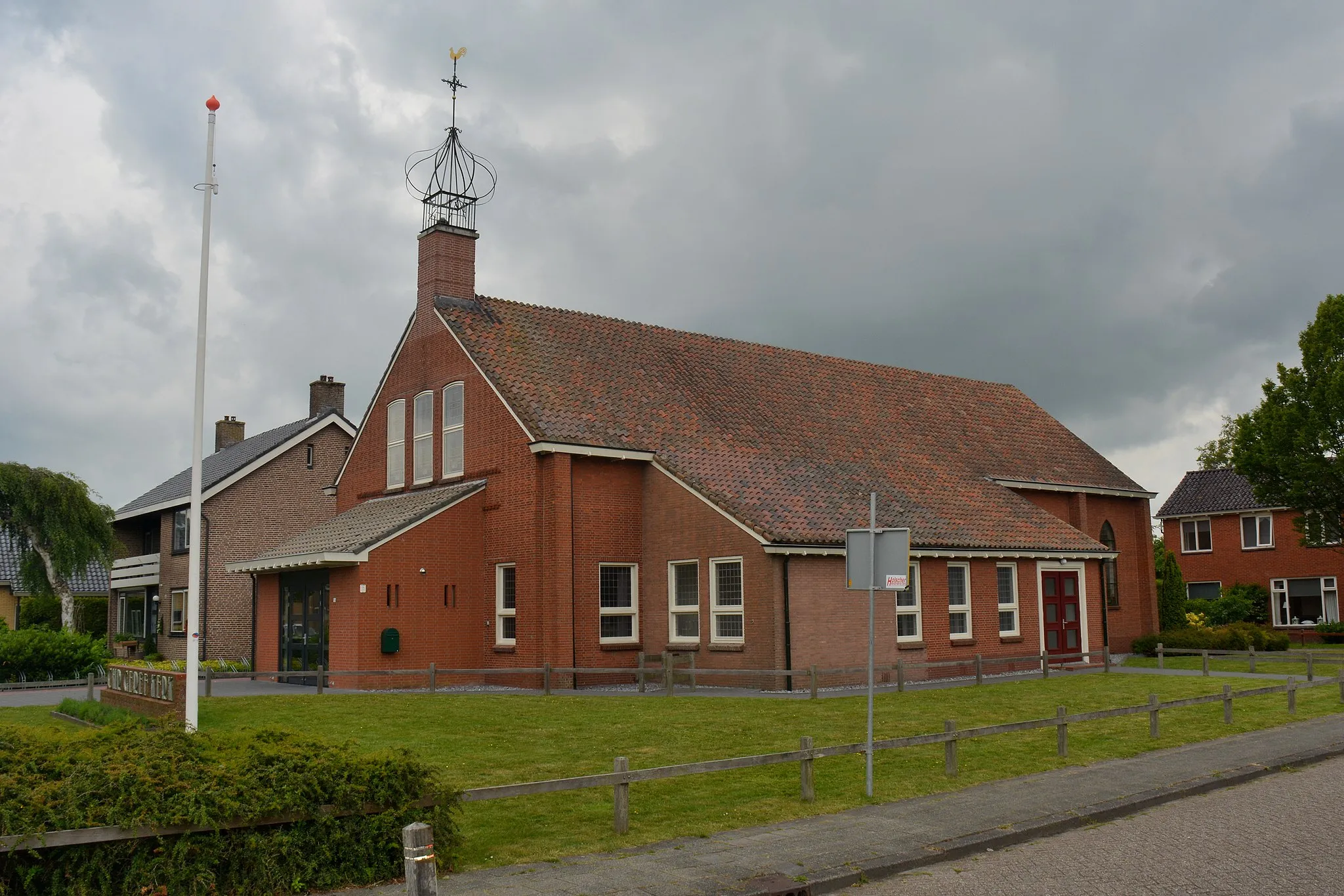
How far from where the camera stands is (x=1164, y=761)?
564 inches

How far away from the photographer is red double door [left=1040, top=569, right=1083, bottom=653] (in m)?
29.4

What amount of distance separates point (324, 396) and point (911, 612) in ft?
78.5

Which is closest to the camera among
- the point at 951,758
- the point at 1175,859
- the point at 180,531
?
the point at 1175,859

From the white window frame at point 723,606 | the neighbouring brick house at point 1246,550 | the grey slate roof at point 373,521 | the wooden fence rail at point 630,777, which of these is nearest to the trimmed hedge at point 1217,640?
the neighbouring brick house at point 1246,550

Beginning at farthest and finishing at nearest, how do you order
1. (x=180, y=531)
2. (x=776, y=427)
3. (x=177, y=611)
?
(x=180, y=531), (x=177, y=611), (x=776, y=427)

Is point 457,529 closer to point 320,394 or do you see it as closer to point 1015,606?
point 1015,606

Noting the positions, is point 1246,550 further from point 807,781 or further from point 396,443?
point 807,781

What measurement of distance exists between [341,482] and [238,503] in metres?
6.02

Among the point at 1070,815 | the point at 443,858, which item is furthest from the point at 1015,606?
the point at 443,858

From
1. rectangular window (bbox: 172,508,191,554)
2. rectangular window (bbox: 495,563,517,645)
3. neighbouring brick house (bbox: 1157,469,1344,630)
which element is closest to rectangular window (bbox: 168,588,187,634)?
rectangular window (bbox: 172,508,191,554)

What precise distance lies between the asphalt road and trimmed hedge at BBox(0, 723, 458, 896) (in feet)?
12.1

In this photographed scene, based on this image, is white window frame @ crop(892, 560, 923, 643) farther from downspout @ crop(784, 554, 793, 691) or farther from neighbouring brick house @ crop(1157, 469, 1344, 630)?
neighbouring brick house @ crop(1157, 469, 1344, 630)

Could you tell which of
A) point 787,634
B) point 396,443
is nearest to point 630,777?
point 787,634

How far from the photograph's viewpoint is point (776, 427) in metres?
29.5
